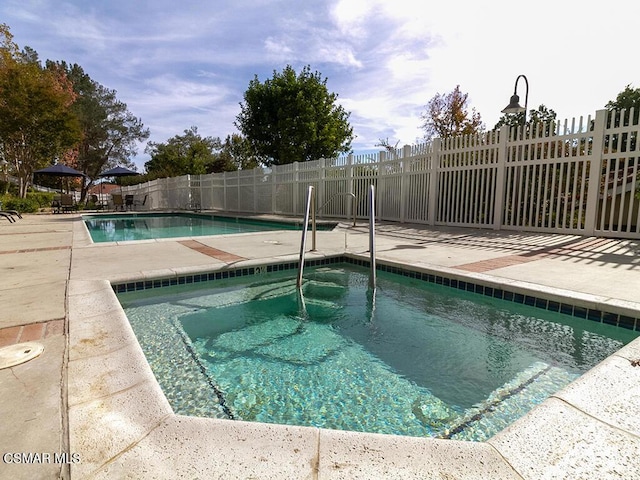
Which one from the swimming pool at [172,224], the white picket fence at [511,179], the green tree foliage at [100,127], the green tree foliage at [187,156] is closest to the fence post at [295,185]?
the white picket fence at [511,179]

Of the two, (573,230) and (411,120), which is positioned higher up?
(411,120)

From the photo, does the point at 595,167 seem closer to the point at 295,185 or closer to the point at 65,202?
the point at 295,185

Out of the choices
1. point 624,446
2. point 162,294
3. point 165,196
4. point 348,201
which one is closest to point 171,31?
point 348,201

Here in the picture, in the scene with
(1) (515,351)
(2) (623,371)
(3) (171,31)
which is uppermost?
(3) (171,31)

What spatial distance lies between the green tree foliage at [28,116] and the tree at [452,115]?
19371 millimetres

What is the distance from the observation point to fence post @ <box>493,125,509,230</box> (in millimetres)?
7852

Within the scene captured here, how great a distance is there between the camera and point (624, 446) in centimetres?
122

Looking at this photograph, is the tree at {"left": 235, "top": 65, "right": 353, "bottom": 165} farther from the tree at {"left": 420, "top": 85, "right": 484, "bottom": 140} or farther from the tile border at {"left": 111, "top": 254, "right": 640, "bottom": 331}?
the tile border at {"left": 111, "top": 254, "right": 640, "bottom": 331}

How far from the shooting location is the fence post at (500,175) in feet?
25.8

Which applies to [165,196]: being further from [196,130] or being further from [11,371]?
[11,371]

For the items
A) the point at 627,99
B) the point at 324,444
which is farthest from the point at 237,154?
the point at 324,444

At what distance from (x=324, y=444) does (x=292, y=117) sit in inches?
720

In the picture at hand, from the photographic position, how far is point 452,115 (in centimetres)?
1986

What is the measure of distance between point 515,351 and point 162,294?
358cm
